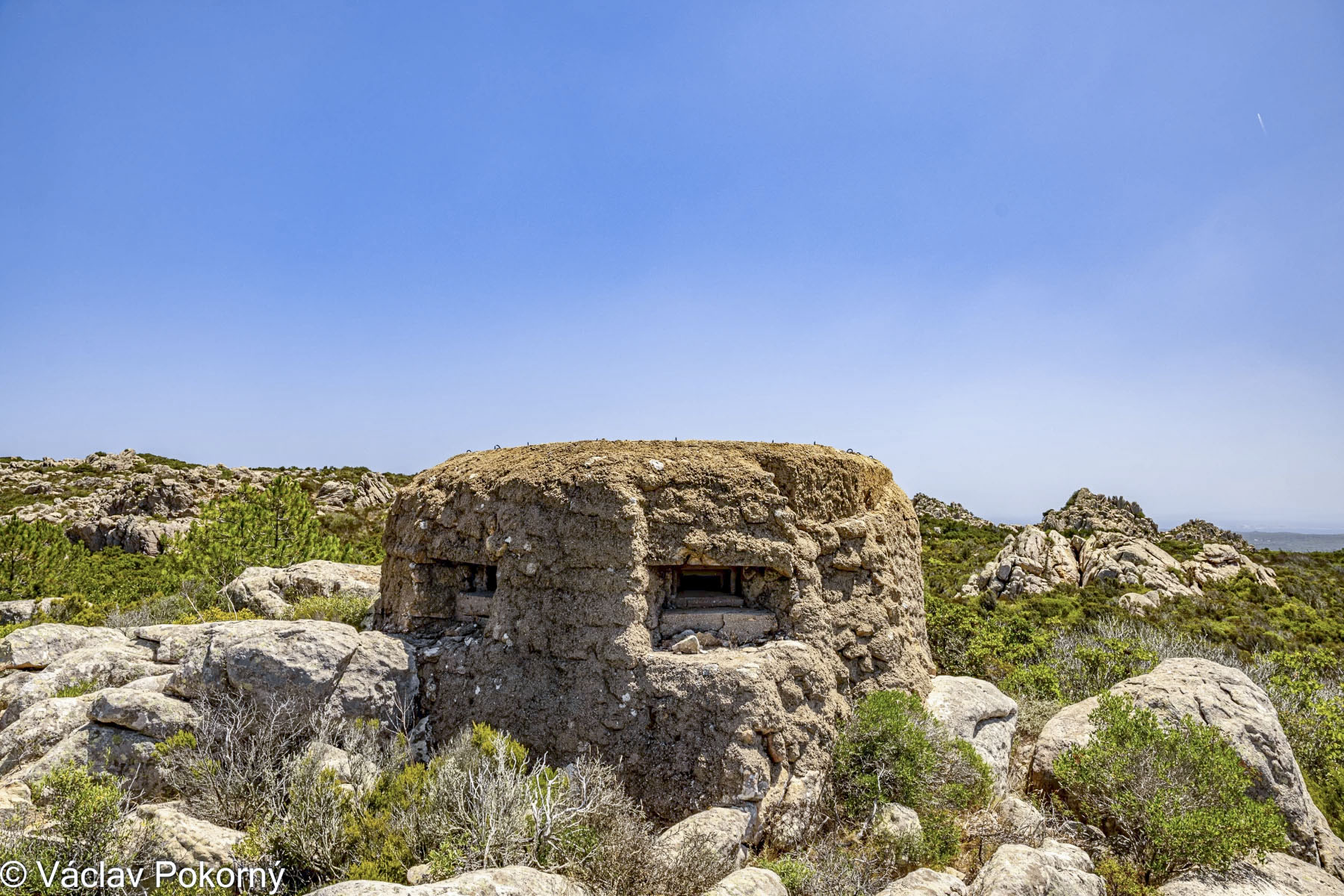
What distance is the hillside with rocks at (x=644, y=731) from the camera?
17.3 ft

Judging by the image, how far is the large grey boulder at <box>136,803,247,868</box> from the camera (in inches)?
196

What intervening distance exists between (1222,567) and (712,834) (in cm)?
3225

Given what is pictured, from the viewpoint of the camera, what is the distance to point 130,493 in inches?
1495

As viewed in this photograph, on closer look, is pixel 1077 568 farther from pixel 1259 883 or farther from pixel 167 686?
pixel 167 686

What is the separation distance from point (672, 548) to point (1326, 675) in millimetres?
16639

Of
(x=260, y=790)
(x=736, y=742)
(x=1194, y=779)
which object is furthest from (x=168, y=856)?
(x=1194, y=779)

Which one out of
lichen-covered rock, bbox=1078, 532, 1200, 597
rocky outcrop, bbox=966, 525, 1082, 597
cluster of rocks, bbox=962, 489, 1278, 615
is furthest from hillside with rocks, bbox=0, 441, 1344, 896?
lichen-covered rock, bbox=1078, 532, 1200, 597

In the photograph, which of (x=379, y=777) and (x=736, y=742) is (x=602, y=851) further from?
(x=379, y=777)

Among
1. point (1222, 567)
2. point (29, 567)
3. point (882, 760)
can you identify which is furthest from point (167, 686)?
point (1222, 567)

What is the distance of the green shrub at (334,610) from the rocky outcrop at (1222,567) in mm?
29946

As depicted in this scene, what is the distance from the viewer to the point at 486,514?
7.67m

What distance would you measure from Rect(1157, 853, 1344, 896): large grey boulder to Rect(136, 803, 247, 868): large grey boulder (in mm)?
7625

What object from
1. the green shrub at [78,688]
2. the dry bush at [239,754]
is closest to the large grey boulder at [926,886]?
the dry bush at [239,754]

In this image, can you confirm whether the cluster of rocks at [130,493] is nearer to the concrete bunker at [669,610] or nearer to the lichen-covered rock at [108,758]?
the lichen-covered rock at [108,758]
